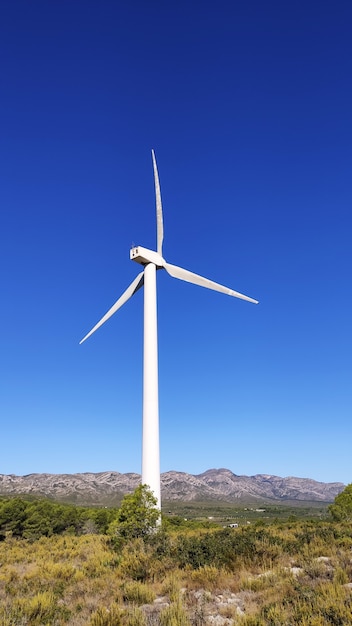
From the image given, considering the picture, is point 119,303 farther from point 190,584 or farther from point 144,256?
point 190,584

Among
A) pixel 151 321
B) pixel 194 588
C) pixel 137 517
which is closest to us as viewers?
pixel 194 588

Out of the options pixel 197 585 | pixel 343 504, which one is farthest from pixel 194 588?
pixel 343 504

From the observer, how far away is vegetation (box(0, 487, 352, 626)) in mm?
9430

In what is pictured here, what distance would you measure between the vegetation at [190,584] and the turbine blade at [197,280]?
66.9ft

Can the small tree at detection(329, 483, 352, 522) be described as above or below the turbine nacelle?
below

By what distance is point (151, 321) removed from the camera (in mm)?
31297

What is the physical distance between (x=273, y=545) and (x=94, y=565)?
7.41 m

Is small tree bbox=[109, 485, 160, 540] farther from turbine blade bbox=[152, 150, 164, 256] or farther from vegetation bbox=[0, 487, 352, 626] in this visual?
turbine blade bbox=[152, 150, 164, 256]

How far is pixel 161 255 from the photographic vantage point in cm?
3672

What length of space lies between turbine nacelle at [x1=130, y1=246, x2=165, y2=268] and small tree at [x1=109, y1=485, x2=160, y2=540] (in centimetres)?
1851

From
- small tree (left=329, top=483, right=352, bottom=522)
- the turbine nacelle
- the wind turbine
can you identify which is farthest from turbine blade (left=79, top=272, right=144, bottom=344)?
small tree (left=329, top=483, right=352, bottom=522)

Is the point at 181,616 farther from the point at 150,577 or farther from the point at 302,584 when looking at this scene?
the point at 150,577

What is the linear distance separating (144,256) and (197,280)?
17.2ft

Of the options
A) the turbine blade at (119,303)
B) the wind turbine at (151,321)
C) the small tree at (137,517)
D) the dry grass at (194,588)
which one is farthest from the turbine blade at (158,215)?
the dry grass at (194,588)
